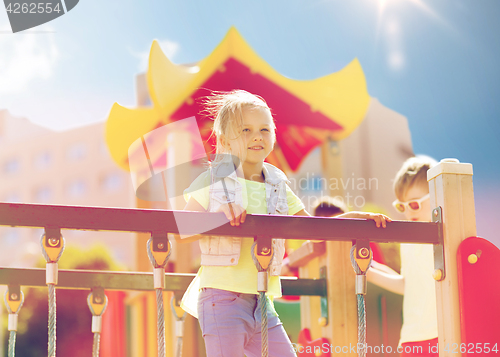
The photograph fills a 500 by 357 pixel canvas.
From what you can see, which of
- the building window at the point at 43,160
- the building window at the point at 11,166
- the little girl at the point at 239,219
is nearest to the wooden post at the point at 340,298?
the little girl at the point at 239,219

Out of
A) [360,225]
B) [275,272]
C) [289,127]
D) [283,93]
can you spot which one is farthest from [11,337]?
[289,127]

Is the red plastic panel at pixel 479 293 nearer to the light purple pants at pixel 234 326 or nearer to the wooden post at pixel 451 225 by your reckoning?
the wooden post at pixel 451 225

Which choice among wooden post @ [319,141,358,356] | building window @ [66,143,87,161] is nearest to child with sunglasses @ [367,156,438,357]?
wooden post @ [319,141,358,356]

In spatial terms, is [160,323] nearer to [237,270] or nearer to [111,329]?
[237,270]

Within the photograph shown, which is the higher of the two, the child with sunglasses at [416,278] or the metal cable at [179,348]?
the child with sunglasses at [416,278]

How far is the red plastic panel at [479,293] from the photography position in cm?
134

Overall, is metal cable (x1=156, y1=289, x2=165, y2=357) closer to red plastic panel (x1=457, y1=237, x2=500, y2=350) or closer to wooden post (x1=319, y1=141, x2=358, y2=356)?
red plastic panel (x1=457, y1=237, x2=500, y2=350)

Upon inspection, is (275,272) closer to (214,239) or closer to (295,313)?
(214,239)

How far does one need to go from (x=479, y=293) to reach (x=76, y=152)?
70.3 ft

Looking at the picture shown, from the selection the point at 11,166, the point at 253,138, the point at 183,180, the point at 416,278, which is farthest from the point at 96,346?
the point at 11,166

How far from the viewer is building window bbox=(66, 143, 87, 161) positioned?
20969 millimetres

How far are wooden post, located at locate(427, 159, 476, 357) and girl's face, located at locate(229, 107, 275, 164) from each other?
0.50 metres

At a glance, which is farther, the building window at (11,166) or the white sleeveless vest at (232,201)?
the building window at (11,166)

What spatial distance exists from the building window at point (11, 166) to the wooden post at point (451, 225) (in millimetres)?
24350
